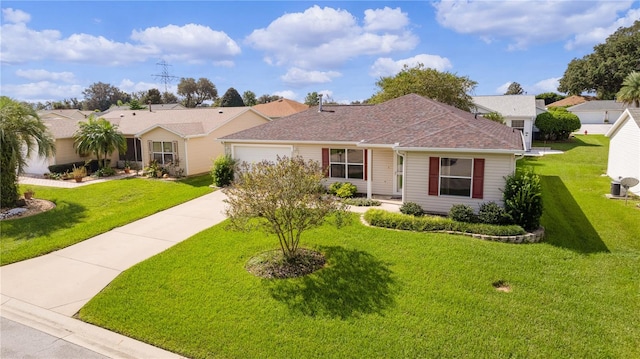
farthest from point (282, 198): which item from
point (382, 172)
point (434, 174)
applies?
point (382, 172)

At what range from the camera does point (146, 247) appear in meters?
12.0

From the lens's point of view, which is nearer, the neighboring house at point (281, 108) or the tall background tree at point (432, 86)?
the tall background tree at point (432, 86)

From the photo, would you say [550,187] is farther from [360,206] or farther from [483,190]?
[360,206]

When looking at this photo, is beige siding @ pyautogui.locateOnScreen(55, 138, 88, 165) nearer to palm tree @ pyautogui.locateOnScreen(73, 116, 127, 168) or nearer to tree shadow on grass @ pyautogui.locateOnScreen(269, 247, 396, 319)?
palm tree @ pyautogui.locateOnScreen(73, 116, 127, 168)

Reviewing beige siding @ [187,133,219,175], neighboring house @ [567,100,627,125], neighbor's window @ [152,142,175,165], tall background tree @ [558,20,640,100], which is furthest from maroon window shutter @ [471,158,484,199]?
tall background tree @ [558,20,640,100]

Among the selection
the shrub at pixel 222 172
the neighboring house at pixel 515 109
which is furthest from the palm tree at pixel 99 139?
the neighboring house at pixel 515 109

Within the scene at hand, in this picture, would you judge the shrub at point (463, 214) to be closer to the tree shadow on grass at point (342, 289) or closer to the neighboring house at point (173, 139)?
the tree shadow on grass at point (342, 289)

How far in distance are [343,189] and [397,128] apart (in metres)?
3.87

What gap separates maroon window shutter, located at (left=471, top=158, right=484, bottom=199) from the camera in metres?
13.5

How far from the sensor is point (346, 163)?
18.0 m

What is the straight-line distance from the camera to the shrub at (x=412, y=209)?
14.0 m

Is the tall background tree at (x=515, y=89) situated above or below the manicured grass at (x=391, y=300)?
above

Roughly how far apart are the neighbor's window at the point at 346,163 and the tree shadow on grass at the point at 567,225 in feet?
24.8

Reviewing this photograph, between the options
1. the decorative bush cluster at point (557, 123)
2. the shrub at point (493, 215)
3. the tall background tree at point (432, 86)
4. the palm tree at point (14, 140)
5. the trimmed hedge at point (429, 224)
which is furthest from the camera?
the decorative bush cluster at point (557, 123)
